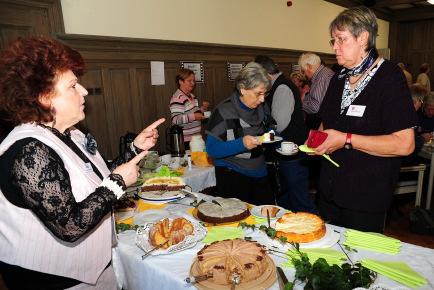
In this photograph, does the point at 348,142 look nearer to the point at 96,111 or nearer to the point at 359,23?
the point at 359,23

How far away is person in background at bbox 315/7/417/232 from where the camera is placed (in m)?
1.42

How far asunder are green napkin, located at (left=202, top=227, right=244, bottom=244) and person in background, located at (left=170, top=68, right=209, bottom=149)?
2727 mm

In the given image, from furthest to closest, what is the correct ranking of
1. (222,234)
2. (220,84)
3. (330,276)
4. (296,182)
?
(220,84) → (296,182) → (222,234) → (330,276)

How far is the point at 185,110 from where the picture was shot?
4195 mm

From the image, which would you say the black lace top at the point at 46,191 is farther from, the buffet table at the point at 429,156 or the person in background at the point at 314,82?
the buffet table at the point at 429,156

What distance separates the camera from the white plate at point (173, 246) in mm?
1274

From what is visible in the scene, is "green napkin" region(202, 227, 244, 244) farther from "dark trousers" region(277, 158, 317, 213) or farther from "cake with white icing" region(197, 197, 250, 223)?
"dark trousers" region(277, 158, 317, 213)

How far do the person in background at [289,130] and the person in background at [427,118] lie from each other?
1679 millimetres

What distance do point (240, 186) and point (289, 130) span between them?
101cm

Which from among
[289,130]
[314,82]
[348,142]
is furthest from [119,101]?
[348,142]

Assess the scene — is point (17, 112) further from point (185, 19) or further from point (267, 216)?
point (185, 19)

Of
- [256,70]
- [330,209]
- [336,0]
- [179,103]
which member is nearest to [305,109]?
[179,103]

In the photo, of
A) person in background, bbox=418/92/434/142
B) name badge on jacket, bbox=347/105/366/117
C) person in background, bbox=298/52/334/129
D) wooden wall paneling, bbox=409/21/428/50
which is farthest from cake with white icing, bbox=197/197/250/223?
wooden wall paneling, bbox=409/21/428/50

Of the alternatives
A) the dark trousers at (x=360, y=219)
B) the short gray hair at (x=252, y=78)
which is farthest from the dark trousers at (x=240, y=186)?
the dark trousers at (x=360, y=219)
